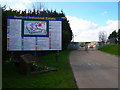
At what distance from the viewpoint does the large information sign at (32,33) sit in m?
12.6

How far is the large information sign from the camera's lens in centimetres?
1255

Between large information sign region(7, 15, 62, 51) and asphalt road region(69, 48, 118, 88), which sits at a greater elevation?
large information sign region(7, 15, 62, 51)

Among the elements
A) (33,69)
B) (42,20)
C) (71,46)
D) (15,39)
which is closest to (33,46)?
(15,39)

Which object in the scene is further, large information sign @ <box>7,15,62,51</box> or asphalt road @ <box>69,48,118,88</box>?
large information sign @ <box>7,15,62,51</box>

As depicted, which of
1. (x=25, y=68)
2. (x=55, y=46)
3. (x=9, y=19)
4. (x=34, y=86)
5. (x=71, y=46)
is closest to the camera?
(x=34, y=86)

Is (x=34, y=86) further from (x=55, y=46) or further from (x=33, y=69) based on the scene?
(x=55, y=46)

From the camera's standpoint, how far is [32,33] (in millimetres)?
12828

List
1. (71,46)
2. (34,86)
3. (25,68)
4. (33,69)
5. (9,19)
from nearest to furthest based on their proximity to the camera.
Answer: (34,86)
(25,68)
(33,69)
(9,19)
(71,46)

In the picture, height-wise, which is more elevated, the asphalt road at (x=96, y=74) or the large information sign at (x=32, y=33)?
the large information sign at (x=32, y=33)

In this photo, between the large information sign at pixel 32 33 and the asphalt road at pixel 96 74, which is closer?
the asphalt road at pixel 96 74

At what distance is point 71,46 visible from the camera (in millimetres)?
49219

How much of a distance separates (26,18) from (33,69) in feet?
20.5

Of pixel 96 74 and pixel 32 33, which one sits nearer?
pixel 96 74

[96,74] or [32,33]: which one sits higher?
[32,33]
